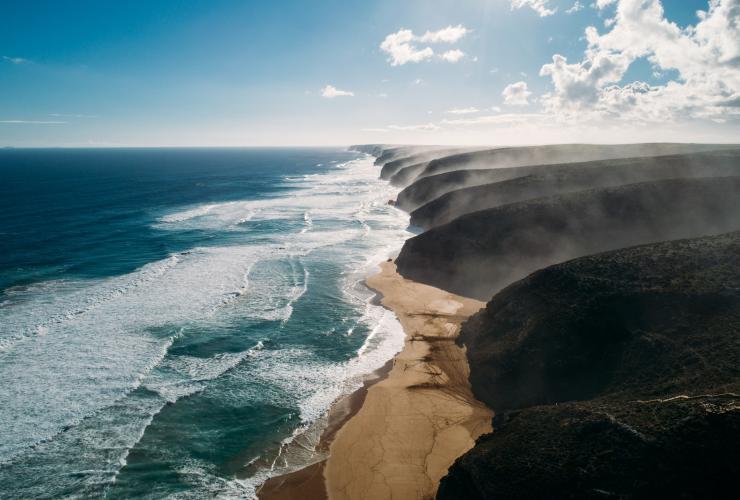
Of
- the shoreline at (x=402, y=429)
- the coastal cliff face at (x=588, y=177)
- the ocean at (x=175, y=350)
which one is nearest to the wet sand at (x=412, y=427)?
the shoreline at (x=402, y=429)

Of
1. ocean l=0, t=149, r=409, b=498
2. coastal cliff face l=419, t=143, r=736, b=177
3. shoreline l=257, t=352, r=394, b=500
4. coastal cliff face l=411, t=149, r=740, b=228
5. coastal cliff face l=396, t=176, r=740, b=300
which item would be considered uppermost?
coastal cliff face l=419, t=143, r=736, b=177

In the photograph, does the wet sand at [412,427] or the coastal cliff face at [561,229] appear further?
the coastal cliff face at [561,229]

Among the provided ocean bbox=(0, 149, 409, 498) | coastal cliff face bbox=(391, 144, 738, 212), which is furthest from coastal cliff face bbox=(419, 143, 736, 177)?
ocean bbox=(0, 149, 409, 498)

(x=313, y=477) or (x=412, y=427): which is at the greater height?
(x=412, y=427)

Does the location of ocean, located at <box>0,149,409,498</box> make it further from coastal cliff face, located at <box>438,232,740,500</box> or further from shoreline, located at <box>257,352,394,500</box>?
coastal cliff face, located at <box>438,232,740,500</box>

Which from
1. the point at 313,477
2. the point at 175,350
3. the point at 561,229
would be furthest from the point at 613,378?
the point at 175,350

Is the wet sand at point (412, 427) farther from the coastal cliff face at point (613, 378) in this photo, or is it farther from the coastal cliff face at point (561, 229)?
the coastal cliff face at point (561, 229)

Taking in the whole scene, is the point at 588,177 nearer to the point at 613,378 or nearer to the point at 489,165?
the point at 613,378
